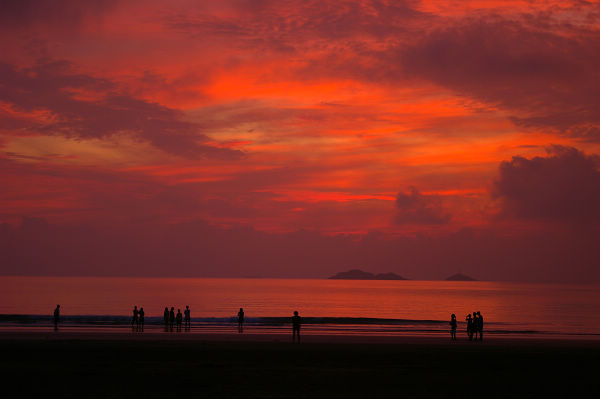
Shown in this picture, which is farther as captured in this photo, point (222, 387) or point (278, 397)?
point (222, 387)

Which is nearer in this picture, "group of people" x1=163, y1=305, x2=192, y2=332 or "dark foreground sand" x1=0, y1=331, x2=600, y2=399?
"dark foreground sand" x1=0, y1=331, x2=600, y2=399

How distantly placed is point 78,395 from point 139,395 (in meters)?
2.01

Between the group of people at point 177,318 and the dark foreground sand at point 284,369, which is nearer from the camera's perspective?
the dark foreground sand at point 284,369

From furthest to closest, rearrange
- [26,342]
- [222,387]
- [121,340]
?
[121,340], [26,342], [222,387]

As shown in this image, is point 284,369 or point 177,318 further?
point 177,318

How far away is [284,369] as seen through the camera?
25.5 meters

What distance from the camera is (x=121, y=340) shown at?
123 feet

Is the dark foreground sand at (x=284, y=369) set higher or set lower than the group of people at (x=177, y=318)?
lower

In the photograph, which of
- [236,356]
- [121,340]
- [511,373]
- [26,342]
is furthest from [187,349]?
[511,373]

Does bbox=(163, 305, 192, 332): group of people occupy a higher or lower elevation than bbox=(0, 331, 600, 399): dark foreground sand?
higher

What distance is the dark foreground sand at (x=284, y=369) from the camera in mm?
20500

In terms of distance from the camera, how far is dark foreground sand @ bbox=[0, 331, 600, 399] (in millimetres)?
20500

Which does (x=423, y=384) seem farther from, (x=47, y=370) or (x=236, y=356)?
(x=47, y=370)

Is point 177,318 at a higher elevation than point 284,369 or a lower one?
higher
